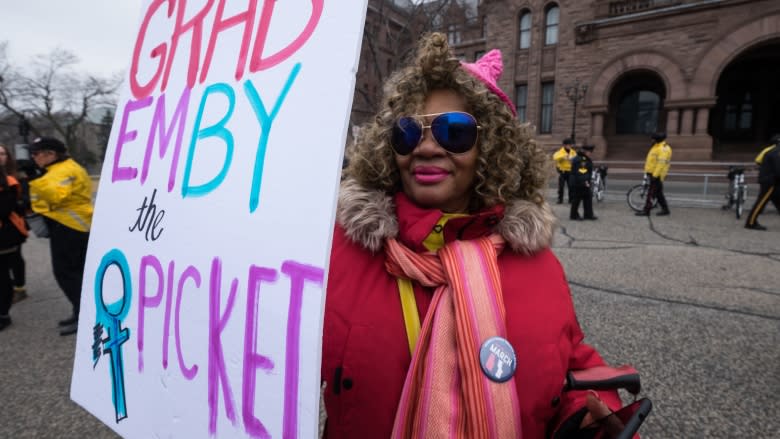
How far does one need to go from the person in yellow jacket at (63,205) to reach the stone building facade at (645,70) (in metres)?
16.4

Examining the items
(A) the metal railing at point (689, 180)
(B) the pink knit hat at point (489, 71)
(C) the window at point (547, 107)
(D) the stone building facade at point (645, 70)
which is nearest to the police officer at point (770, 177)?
(A) the metal railing at point (689, 180)

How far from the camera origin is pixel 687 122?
56.6 feet

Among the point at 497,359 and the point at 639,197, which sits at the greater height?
the point at 639,197

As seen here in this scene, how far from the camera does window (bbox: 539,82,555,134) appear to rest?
21.9 m

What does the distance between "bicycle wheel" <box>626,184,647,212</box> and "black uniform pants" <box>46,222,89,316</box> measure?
9.71 metres

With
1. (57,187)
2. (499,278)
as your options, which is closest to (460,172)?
(499,278)

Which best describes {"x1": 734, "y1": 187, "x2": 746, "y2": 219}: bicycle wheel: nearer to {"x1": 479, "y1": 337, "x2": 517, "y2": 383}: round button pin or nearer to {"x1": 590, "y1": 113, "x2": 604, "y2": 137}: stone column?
{"x1": 479, "y1": 337, "x2": 517, "y2": 383}: round button pin

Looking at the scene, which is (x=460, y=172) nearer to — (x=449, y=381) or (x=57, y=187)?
(x=449, y=381)

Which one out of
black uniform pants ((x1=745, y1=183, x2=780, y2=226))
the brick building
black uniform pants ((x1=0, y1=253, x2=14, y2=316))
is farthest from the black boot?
the brick building

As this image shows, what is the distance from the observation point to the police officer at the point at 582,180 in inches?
305

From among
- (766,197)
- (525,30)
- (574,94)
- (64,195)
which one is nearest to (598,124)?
(574,94)

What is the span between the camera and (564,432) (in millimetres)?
1033

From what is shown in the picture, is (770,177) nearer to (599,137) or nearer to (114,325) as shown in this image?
(114,325)

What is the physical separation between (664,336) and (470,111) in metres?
2.84
